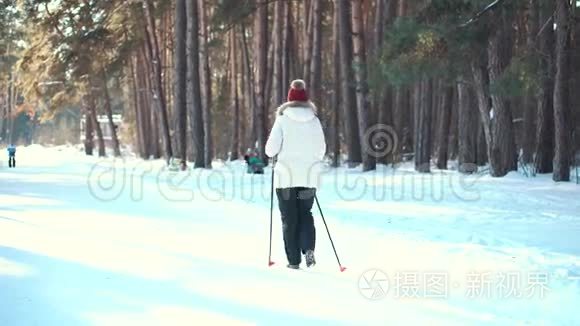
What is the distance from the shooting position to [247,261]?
7301 millimetres

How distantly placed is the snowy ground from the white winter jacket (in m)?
0.91

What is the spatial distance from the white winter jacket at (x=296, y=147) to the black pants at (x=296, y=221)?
93 millimetres

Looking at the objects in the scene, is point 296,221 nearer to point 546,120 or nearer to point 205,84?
point 546,120

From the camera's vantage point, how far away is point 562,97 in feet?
47.9

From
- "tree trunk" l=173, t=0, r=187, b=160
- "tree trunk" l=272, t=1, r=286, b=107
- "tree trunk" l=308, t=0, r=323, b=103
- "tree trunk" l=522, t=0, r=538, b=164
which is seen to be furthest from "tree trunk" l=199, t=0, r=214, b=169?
"tree trunk" l=522, t=0, r=538, b=164

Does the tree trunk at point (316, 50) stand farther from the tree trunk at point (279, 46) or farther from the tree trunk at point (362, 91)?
the tree trunk at point (362, 91)

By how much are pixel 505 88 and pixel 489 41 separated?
162cm

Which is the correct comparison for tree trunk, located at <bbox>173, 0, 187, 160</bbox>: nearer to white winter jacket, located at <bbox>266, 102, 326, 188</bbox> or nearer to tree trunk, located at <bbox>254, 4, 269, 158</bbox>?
tree trunk, located at <bbox>254, 4, 269, 158</bbox>

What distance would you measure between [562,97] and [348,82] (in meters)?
8.41

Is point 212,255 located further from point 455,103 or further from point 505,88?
point 455,103

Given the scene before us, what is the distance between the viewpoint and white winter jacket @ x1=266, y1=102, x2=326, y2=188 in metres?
6.86

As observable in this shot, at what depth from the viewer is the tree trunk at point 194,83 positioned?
22.9 m

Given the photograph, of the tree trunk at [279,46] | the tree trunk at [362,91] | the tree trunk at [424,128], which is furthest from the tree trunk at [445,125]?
the tree trunk at [279,46]

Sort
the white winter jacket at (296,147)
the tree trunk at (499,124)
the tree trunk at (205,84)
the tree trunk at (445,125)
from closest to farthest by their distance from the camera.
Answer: the white winter jacket at (296,147) → the tree trunk at (499,124) → the tree trunk at (445,125) → the tree trunk at (205,84)
